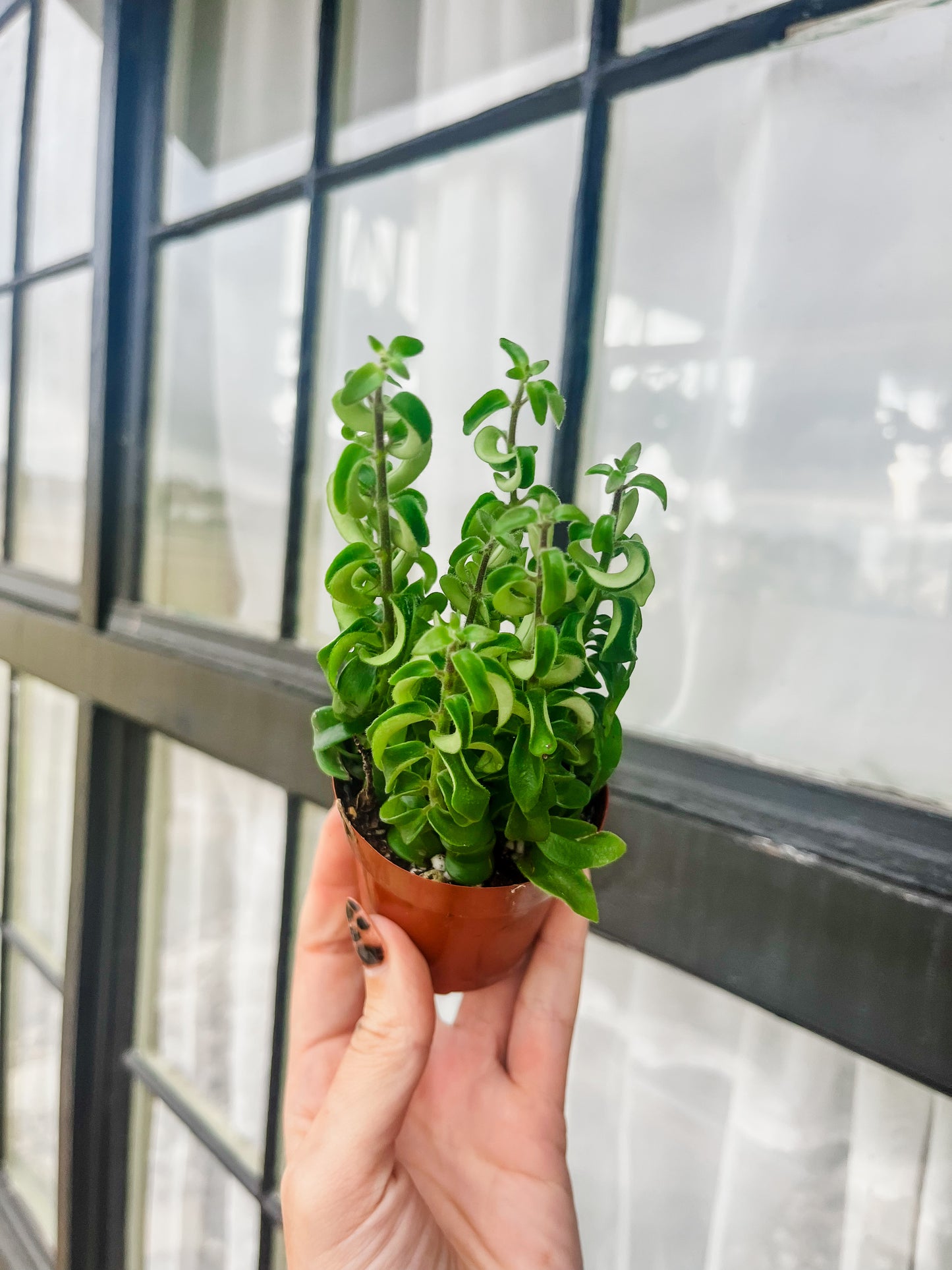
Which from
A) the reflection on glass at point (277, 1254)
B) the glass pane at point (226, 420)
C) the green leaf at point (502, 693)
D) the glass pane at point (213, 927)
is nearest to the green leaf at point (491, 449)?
the green leaf at point (502, 693)

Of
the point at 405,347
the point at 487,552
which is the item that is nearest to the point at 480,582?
the point at 487,552

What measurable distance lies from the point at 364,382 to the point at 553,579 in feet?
0.37

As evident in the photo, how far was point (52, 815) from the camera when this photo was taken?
64.9 inches

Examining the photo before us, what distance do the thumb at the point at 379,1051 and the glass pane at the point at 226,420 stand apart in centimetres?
66

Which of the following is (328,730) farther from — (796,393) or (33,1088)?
(33,1088)

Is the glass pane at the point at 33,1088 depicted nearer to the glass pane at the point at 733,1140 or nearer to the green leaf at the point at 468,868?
the glass pane at the point at 733,1140

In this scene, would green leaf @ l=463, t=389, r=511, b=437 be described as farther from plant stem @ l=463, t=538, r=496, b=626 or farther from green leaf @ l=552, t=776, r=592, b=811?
green leaf @ l=552, t=776, r=592, b=811

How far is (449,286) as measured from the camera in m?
0.85

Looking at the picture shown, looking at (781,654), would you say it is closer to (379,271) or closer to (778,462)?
(778,462)

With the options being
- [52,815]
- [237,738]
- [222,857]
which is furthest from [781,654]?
[52,815]

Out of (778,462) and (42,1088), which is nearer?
(778,462)

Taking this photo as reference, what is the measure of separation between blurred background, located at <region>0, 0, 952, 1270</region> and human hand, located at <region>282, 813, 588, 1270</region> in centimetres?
11

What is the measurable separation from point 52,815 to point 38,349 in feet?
3.38

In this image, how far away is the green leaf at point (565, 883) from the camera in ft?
1.19
